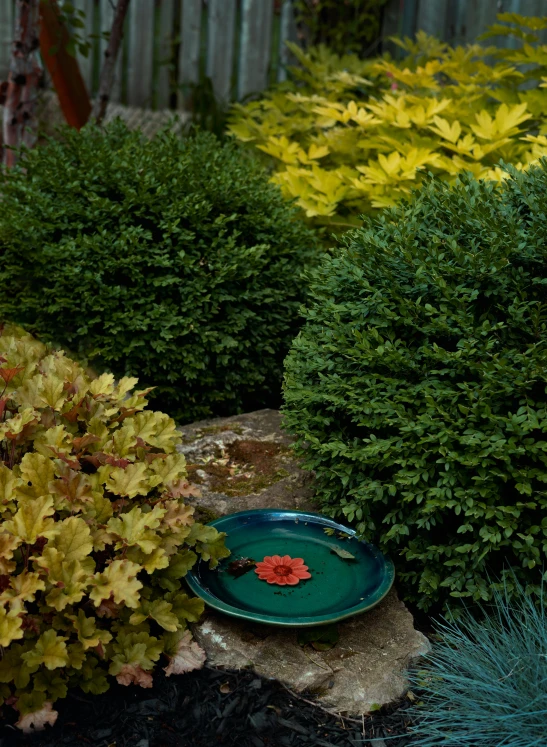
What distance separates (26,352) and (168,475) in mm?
866

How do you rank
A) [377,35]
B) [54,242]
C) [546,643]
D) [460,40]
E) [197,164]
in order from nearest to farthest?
[546,643] → [54,242] → [197,164] → [460,40] → [377,35]

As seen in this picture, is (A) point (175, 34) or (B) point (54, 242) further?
(A) point (175, 34)

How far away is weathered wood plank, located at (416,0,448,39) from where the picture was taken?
6.30 meters

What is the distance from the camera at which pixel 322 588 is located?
245cm

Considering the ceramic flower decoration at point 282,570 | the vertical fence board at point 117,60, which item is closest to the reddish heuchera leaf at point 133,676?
the ceramic flower decoration at point 282,570

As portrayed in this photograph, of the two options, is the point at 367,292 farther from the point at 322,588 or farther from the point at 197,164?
the point at 197,164

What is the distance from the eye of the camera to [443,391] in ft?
7.79

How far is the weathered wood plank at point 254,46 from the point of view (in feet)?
21.8

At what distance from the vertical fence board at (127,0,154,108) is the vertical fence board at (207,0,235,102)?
573 millimetres

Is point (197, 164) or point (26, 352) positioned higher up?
point (197, 164)

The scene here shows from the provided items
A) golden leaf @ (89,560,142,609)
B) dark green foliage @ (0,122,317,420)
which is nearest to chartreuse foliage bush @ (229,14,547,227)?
dark green foliage @ (0,122,317,420)

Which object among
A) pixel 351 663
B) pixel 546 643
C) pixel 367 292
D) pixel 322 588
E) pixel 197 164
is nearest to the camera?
pixel 546 643

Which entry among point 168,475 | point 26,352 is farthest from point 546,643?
point 26,352

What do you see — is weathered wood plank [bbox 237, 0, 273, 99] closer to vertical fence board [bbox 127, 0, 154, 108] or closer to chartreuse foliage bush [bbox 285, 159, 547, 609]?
vertical fence board [bbox 127, 0, 154, 108]
